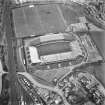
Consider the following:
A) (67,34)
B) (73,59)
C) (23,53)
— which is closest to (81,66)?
(73,59)

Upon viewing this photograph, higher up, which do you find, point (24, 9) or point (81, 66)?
point (24, 9)

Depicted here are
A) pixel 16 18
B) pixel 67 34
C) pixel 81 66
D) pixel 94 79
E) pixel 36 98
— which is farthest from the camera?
pixel 16 18

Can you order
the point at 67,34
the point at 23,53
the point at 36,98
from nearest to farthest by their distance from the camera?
the point at 36,98
the point at 23,53
the point at 67,34

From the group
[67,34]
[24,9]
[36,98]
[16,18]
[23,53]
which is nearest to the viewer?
[36,98]

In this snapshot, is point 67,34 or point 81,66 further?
point 67,34

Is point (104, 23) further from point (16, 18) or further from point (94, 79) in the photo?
point (16, 18)

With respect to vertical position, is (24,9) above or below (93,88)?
above

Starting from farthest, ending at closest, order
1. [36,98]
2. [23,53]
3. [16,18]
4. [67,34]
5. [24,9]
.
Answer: [24,9] < [16,18] < [67,34] < [23,53] < [36,98]

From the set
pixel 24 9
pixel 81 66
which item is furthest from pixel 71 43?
pixel 24 9

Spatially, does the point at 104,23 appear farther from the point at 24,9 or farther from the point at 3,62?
the point at 3,62
